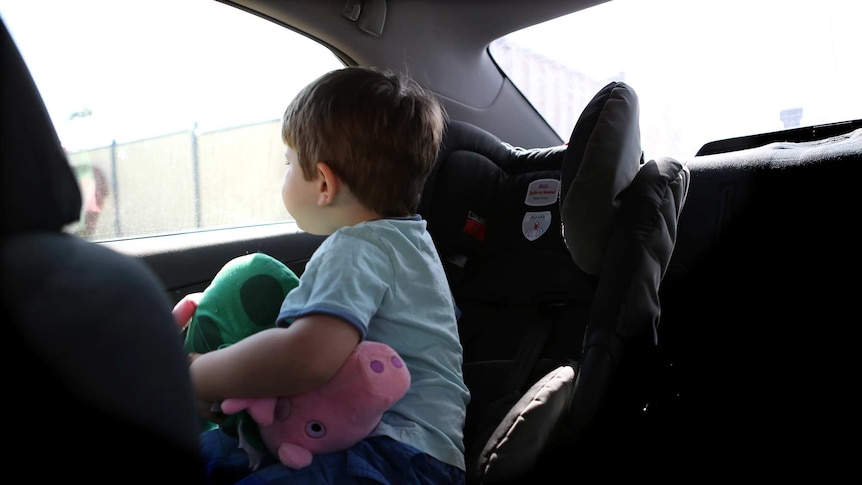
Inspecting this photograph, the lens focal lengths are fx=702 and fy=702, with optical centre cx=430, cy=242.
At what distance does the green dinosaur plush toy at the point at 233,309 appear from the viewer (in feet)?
3.45

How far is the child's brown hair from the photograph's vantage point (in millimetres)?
1133

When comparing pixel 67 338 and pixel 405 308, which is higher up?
pixel 67 338

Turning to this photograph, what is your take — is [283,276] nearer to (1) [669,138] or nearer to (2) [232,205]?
(2) [232,205]

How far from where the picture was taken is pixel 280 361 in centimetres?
88

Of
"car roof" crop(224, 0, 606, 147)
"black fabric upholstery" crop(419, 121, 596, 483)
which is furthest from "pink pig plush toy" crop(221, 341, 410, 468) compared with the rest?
"car roof" crop(224, 0, 606, 147)

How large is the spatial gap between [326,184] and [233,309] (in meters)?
0.25

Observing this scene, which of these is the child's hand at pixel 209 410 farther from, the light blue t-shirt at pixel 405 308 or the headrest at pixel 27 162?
the headrest at pixel 27 162

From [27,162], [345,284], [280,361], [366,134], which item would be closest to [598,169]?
[366,134]

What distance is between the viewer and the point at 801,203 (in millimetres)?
1451

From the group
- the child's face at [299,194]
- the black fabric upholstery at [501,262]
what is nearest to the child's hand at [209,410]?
the child's face at [299,194]

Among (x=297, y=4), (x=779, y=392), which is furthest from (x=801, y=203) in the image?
(x=297, y=4)

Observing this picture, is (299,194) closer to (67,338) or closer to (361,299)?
(361,299)

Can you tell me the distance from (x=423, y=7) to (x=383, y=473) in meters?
1.68

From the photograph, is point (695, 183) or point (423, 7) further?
point (423, 7)
